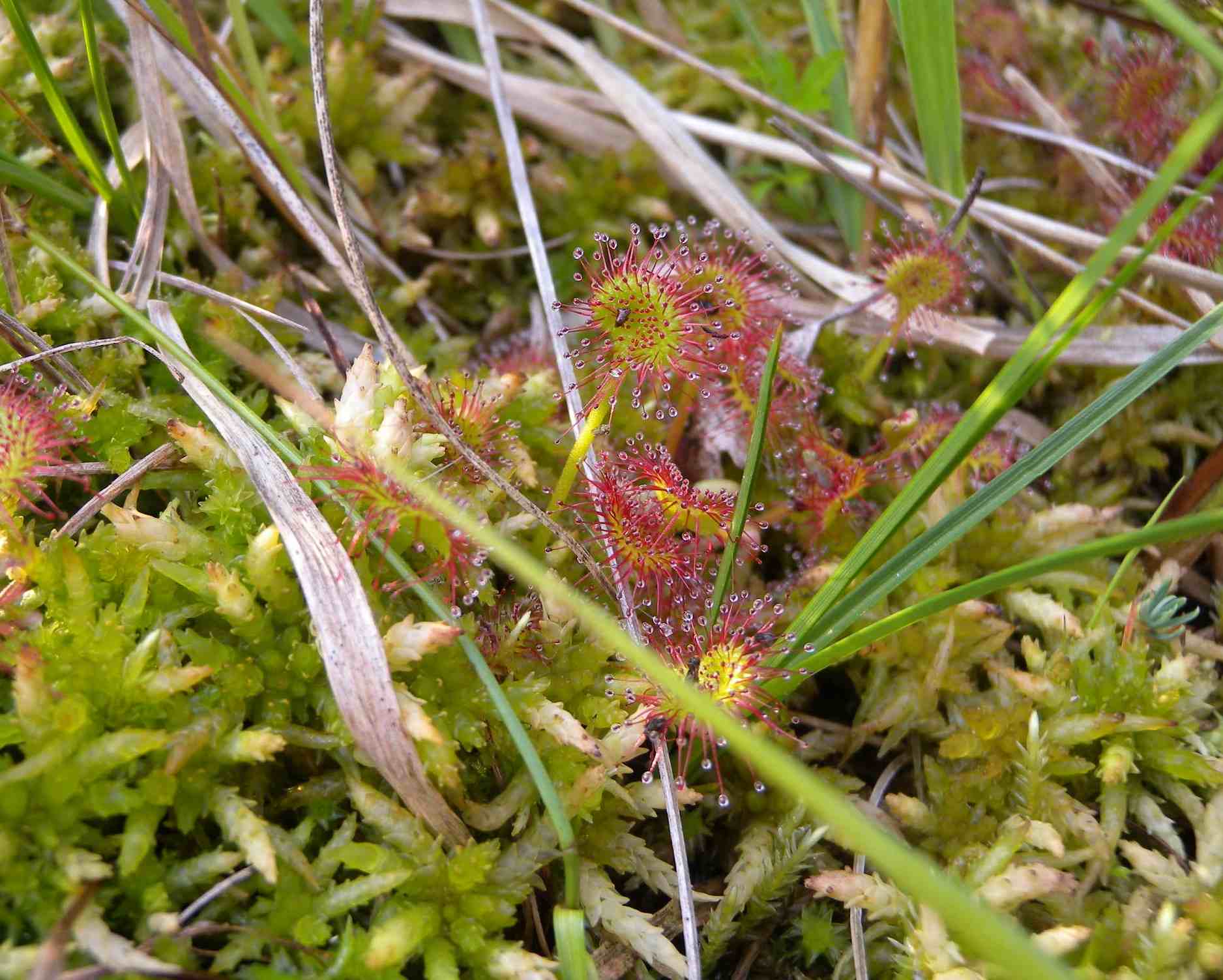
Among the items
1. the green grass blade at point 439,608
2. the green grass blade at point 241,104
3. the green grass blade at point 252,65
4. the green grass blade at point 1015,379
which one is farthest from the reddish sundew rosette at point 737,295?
the green grass blade at point 252,65

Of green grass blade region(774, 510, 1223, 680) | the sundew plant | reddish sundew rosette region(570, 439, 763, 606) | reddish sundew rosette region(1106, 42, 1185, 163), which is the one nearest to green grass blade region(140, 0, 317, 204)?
the sundew plant

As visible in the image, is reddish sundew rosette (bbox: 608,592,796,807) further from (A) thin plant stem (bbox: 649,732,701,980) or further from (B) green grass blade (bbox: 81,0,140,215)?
(B) green grass blade (bbox: 81,0,140,215)

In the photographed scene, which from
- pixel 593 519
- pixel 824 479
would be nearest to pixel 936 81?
pixel 824 479

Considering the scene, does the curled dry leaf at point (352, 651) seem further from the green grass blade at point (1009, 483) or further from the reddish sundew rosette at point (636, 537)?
the green grass blade at point (1009, 483)

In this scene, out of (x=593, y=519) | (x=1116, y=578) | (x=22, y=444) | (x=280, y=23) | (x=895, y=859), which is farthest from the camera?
(x=280, y=23)

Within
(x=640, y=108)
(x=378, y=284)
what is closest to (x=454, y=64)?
(x=640, y=108)

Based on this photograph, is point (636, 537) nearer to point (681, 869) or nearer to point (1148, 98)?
point (681, 869)

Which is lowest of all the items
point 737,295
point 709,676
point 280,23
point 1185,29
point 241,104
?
point 709,676

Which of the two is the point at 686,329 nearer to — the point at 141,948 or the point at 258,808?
the point at 258,808
